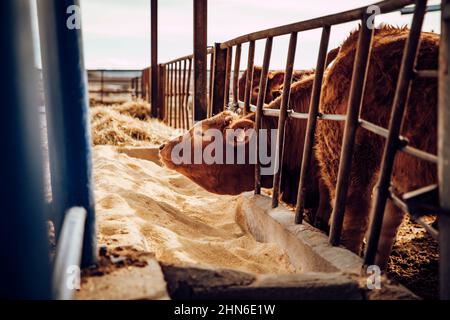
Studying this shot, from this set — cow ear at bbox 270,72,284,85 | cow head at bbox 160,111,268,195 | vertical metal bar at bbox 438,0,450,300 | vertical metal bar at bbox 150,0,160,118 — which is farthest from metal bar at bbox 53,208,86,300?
vertical metal bar at bbox 150,0,160,118

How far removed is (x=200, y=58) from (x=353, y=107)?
4.14 metres

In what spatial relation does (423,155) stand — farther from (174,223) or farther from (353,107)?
(174,223)

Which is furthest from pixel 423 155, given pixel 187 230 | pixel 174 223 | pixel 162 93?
pixel 162 93

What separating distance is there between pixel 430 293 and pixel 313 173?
152 centimetres

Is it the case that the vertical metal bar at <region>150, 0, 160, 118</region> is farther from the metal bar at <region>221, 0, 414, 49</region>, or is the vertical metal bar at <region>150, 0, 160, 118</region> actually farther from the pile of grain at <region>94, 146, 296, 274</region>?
the metal bar at <region>221, 0, 414, 49</region>

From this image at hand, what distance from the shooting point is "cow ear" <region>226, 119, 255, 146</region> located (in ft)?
13.8

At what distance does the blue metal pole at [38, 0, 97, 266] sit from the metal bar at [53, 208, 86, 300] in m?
0.19

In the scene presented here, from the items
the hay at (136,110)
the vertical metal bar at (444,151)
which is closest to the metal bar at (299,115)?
the vertical metal bar at (444,151)

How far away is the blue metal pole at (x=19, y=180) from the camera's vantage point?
3.35 feet

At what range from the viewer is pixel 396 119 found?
1.91 meters

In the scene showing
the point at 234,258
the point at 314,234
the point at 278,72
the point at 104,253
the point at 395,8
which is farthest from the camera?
the point at 278,72

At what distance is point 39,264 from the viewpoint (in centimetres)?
104
